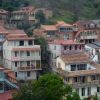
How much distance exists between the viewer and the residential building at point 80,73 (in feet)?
123

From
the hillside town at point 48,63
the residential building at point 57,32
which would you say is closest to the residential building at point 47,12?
the residential building at point 57,32

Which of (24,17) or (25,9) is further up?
(25,9)

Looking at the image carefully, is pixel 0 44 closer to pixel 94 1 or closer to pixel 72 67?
pixel 72 67

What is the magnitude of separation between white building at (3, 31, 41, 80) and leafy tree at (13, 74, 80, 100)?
9.29 m

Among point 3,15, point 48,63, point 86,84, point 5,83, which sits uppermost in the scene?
point 3,15

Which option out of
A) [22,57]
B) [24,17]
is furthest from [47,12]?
[22,57]

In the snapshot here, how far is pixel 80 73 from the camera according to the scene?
3778cm

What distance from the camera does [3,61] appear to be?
140ft

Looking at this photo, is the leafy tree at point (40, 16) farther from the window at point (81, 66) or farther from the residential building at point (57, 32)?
the window at point (81, 66)

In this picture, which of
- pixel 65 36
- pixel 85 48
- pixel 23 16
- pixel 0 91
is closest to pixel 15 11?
pixel 23 16

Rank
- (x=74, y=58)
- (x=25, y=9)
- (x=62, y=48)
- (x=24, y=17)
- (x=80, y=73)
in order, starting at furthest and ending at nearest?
(x=25, y=9), (x=24, y=17), (x=62, y=48), (x=74, y=58), (x=80, y=73)

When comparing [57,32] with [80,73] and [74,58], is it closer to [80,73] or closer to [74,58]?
[74,58]

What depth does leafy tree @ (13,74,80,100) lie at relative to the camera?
29.5m

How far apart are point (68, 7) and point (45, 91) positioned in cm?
4224
